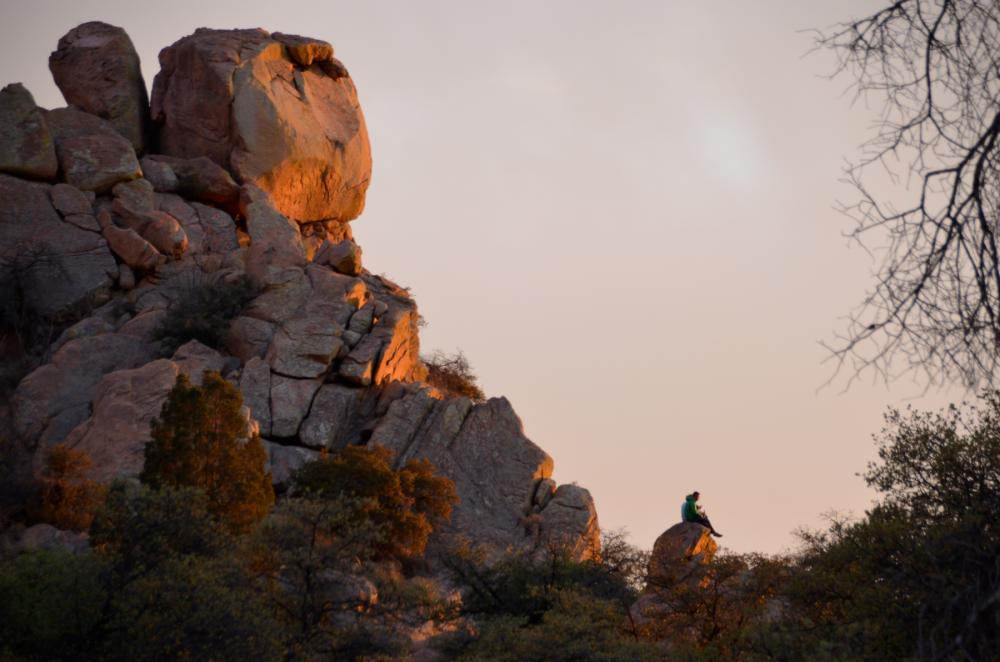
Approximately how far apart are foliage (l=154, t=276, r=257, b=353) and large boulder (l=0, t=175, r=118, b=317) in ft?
12.3

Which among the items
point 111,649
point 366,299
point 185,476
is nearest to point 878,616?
point 111,649

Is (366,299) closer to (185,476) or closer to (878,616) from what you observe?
(185,476)

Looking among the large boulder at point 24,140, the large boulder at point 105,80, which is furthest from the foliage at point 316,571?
the large boulder at point 105,80

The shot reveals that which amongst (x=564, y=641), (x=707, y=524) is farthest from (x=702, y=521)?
(x=564, y=641)

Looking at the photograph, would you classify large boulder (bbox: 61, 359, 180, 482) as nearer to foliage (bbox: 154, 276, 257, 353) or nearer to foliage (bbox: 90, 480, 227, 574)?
foliage (bbox: 154, 276, 257, 353)

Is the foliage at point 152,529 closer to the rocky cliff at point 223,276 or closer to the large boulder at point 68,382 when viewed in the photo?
the rocky cliff at point 223,276

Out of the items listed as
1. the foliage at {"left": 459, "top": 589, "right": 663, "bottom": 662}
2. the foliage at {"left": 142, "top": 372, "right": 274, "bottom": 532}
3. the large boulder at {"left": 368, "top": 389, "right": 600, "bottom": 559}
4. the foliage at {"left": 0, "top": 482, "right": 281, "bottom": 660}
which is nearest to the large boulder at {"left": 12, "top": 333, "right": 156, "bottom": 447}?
the foliage at {"left": 142, "top": 372, "right": 274, "bottom": 532}

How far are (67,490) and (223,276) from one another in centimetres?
1516

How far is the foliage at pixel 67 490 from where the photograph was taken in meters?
30.0

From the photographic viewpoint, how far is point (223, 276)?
145 ft

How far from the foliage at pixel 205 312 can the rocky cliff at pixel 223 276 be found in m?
0.28

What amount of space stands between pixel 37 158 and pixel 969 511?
1650 inches

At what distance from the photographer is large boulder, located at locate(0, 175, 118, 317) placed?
140ft

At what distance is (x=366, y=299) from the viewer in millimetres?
44469
